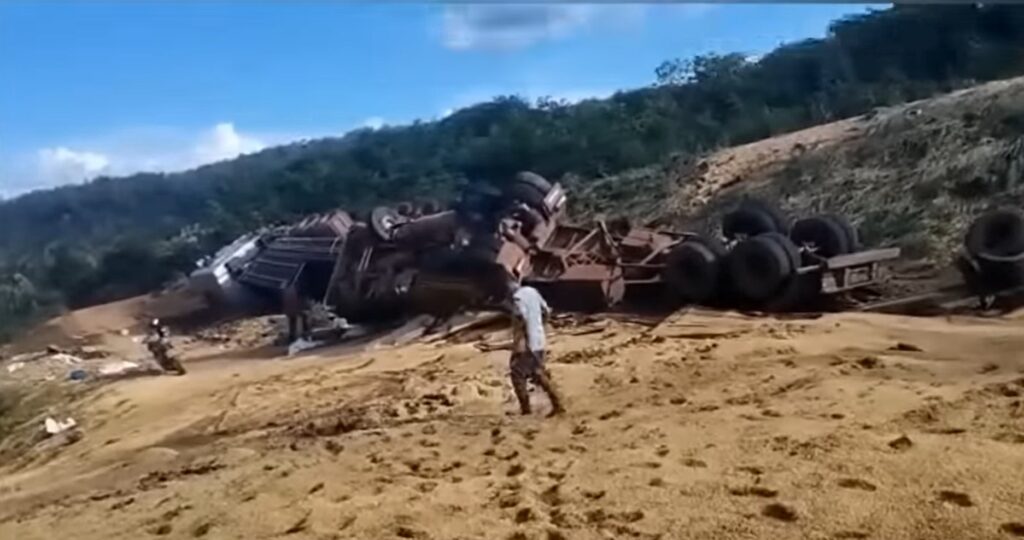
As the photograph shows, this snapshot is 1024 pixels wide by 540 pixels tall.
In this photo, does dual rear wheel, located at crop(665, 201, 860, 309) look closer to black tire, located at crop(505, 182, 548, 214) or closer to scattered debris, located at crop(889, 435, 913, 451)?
black tire, located at crop(505, 182, 548, 214)

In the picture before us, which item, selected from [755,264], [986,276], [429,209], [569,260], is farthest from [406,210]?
[986,276]

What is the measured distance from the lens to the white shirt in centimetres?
Result: 872

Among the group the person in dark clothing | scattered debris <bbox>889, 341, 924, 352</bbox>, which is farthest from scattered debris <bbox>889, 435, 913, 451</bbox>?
the person in dark clothing

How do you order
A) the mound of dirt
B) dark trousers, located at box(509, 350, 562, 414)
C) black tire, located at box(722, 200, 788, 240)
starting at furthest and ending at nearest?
the mound of dirt
black tire, located at box(722, 200, 788, 240)
dark trousers, located at box(509, 350, 562, 414)

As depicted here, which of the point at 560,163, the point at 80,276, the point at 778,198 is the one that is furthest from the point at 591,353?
the point at 80,276

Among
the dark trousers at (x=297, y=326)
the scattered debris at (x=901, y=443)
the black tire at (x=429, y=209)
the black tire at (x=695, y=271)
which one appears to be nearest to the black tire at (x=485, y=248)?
the black tire at (x=695, y=271)

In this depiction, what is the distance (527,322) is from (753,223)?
25.2ft

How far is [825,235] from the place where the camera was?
14.6 m

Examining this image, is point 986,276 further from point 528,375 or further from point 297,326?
point 297,326

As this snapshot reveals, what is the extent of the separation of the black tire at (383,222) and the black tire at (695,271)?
4.05m

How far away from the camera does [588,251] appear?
14.6 meters

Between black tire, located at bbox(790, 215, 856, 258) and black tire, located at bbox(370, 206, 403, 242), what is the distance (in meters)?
5.04

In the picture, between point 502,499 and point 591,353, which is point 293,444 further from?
point 591,353

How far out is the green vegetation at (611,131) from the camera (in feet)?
104
